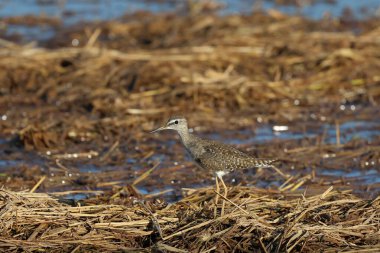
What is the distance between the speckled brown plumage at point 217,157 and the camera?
812 cm

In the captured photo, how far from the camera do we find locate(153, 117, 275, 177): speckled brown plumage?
812cm

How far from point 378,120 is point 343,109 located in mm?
653

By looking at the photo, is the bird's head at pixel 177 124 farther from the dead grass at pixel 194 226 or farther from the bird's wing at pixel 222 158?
the dead grass at pixel 194 226

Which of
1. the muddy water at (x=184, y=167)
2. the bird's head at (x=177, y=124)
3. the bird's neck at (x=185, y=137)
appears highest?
the bird's head at (x=177, y=124)

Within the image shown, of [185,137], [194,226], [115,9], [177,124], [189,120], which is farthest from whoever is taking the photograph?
[115,9]

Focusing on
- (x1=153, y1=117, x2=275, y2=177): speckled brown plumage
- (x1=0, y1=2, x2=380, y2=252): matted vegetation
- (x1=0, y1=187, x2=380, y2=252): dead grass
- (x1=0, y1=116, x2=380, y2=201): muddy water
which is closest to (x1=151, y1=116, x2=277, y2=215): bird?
(x1=153, y1=117, x2=275, y2=177): speckled brown plumage

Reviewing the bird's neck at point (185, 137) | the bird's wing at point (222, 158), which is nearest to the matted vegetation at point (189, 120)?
the bird's wing at point (222, 158)

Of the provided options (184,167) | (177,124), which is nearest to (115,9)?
(184,167)

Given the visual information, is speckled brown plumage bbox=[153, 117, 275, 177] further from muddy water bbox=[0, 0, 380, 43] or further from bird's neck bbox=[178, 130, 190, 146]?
muddy water bbox=[0, 0, 380, 43]

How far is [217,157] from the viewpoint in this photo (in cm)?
811

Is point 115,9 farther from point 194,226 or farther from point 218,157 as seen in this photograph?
point 194,226

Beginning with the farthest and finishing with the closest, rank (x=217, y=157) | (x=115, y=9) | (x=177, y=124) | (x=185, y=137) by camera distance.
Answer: (x=115, y=9)
(x=177, y=124)
(x=185, y=137)
(x=217, y=157)

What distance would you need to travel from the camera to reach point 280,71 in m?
13.1

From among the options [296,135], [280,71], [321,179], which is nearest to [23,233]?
[321,179]
